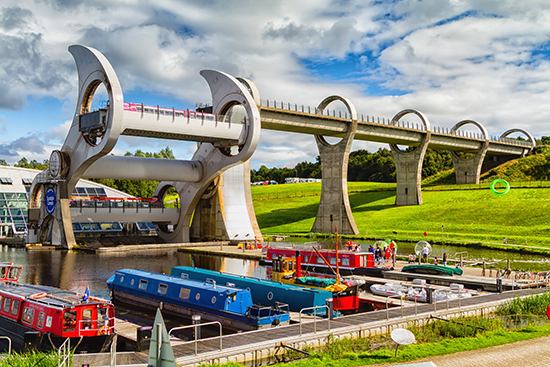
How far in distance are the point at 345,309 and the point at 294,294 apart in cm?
330

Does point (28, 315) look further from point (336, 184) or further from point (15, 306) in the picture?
point (336, 184)

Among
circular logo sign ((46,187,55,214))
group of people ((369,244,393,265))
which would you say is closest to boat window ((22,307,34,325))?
group of people ((369,244,393,265))

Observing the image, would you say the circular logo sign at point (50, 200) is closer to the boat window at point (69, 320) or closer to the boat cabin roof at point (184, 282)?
the boat cabin roof at point (184, 282)

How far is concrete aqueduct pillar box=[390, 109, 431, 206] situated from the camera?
94.2 m

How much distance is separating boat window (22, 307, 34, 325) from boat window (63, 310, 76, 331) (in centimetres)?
245

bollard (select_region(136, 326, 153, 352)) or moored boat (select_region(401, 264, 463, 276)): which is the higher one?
moored boat (select_region(401, 264, 463, 276))

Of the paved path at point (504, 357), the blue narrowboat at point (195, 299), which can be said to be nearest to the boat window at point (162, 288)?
the blue narrowboat at point (195, 299)

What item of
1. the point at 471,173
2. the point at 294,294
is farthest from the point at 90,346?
the point at 471,173

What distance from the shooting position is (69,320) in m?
18.9

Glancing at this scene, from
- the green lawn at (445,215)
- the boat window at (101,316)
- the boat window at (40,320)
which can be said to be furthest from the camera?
the green lawn at (445,215)

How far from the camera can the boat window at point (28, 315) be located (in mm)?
20423

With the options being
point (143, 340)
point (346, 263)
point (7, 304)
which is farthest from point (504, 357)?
point (346, 263)

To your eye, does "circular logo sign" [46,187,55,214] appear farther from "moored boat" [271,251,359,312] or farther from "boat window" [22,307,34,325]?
"boat window" [22,307,34,325]

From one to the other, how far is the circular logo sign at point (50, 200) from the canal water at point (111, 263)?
5.59 meters
